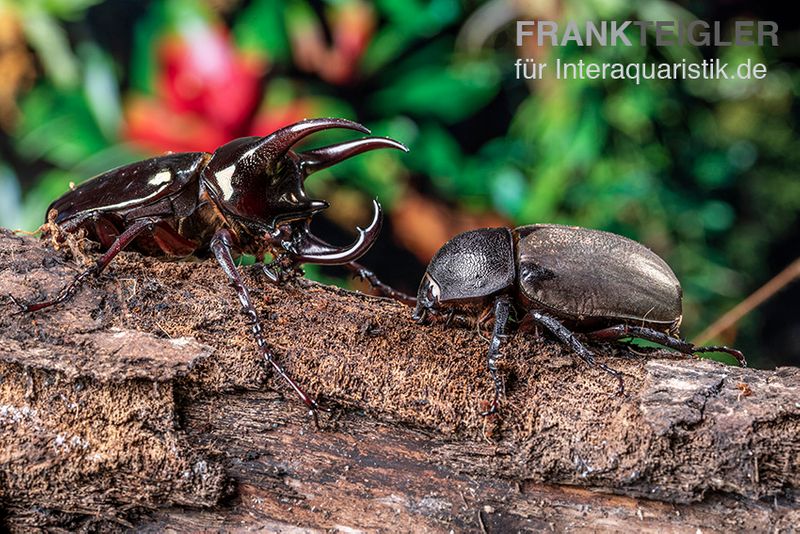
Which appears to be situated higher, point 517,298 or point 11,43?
point 11,43

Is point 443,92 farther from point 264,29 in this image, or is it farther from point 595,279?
point 595,279

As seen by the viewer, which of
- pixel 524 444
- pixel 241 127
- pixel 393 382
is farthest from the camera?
pixel 241 127

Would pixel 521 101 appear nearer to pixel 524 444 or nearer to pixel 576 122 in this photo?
pixel 576 122

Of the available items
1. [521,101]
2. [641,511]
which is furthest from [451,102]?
[641,511]

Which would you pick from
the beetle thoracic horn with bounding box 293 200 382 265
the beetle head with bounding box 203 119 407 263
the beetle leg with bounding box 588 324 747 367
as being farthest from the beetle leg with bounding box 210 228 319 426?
the beetle leg with bounding box 588 324 747 367

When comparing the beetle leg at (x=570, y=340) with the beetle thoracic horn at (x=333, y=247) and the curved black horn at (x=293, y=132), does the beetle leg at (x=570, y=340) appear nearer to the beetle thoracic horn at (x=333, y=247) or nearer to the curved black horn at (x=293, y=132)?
the beetle thoracic horn at (x=333, y=247)

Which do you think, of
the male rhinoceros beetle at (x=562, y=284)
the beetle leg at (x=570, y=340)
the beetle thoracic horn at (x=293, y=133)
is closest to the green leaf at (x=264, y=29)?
the beetle thoracic horn at (x=293, y=133)
